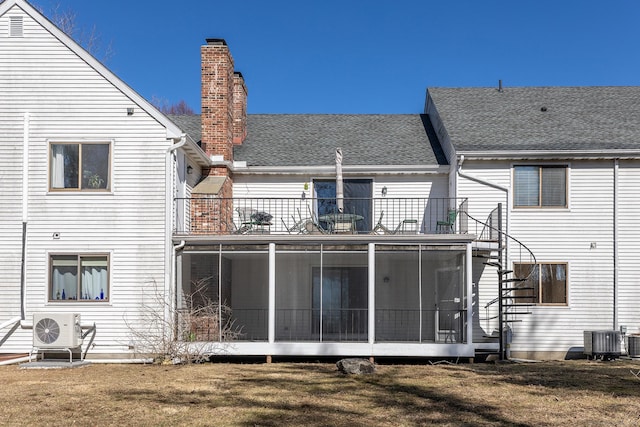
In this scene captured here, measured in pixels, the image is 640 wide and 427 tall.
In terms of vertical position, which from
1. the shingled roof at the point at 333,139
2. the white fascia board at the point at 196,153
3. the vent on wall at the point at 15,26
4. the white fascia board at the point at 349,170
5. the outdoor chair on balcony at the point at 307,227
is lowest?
the outdoor chair on balcony at the point at 307,227

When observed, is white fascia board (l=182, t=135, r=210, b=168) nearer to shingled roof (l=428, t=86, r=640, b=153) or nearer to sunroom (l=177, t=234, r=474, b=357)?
sunroom (l=177, t=234, r=474, b=357)

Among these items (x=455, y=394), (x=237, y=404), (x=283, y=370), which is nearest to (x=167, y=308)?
(x=283, y=370)

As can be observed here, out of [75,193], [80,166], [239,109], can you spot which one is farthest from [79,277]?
[239,109]

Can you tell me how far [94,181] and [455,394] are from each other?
30.4 ft

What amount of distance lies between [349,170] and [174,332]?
21.1 ft

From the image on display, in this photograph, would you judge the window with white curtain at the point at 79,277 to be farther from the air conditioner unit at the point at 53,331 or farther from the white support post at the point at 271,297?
the white support post at the point at 271,297

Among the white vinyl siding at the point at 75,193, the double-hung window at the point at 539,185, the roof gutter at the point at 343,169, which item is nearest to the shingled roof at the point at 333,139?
the roof gutter at the point at 343,169

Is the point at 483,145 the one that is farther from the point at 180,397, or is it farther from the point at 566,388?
the point at 180,397

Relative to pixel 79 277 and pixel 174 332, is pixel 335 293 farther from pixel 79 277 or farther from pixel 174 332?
pixel 79 277

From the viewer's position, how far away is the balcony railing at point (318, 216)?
16.6 meters

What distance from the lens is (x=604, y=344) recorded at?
16.7 metres

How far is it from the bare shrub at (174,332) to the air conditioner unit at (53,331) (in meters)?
1.27

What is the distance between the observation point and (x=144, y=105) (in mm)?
15922

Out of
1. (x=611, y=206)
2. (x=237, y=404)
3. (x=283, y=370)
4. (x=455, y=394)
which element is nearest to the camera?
(x=237, y=404)
